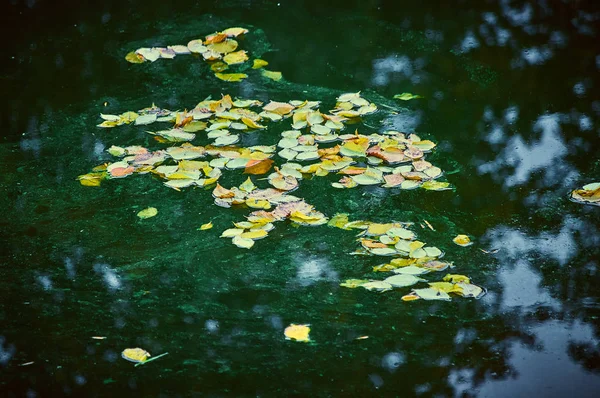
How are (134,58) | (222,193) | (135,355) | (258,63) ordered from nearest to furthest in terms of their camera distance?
(135,355) < (222,193) < (258,63) < (134,58)

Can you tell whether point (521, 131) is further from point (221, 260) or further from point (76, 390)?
point (76, 390)

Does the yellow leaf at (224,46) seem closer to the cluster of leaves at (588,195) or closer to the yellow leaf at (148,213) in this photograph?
the yellow leaf at (148,213)

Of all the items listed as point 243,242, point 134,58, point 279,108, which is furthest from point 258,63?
point 243,242

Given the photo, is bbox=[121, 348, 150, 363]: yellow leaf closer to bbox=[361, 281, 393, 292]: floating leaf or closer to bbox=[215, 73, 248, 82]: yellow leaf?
bbox=[361, 281, 393, 292]: floating leaf

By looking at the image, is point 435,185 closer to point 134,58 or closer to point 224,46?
point 224,46

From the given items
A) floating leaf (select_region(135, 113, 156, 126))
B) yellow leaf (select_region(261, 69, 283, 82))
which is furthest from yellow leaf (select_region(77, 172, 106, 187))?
yellow leaf (select_region(261, 69, 283, 82))

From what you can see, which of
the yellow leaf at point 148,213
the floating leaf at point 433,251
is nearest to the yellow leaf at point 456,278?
the floating leaf at point 433,251

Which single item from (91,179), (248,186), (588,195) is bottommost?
(91,179)
